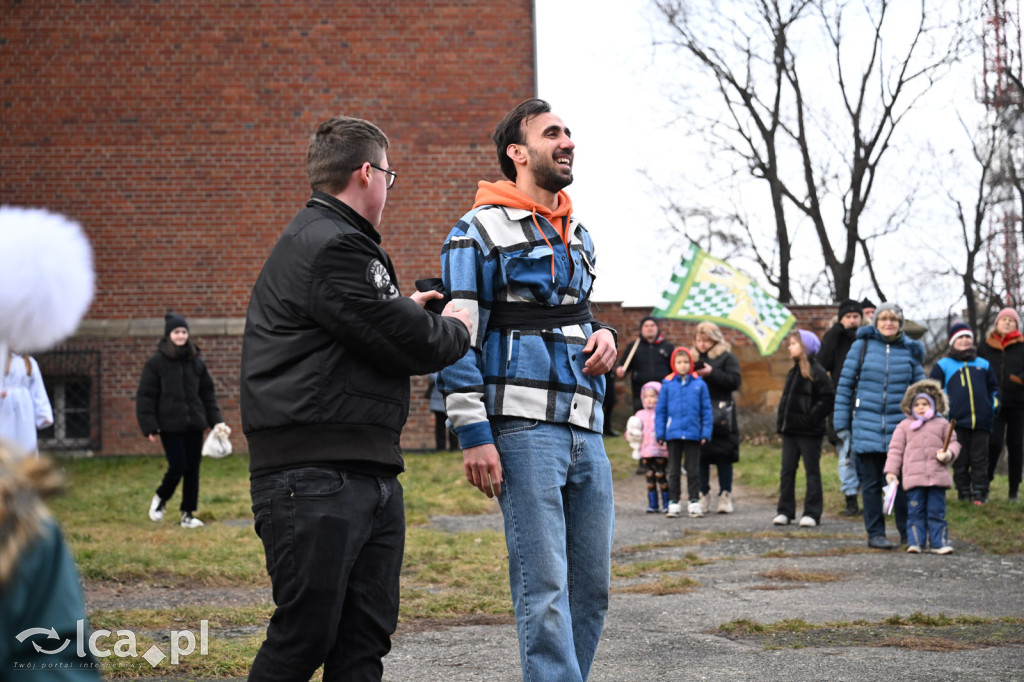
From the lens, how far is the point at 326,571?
11.0ft

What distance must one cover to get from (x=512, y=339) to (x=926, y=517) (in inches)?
267

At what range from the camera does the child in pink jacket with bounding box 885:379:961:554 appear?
9.27m

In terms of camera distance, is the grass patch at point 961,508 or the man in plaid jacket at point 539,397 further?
the grass patch at point 961,508

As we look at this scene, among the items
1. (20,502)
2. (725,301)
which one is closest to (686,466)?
(725,301)

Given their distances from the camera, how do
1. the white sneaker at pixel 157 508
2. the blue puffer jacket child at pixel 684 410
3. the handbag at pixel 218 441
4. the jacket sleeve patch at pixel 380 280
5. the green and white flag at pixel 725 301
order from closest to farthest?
the jacket sleeve patch at pixel 380 280, the white sneaker at pixel 157 508, the handbag at pixel 218 441, the blue puffer jacket child at pixel 684 410, the green and white flag at pixel 725 301

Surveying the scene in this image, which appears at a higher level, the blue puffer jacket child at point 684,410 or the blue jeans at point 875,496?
the blue puffer jacket child at point 684,410

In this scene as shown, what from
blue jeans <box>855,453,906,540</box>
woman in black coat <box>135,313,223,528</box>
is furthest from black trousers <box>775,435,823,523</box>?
woman in black coat <box>135,313,223,528</box>

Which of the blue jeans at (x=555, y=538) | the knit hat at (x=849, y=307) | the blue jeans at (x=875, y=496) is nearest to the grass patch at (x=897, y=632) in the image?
the blue jeans at (x=555, y=538)

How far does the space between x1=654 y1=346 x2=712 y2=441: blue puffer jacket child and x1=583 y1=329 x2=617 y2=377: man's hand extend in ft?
26.1

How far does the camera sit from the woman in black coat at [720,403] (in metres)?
12.2

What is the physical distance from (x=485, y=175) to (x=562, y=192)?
15463 mm

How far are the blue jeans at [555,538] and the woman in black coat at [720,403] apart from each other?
829 cm

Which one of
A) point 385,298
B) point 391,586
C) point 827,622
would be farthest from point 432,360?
point 827,622

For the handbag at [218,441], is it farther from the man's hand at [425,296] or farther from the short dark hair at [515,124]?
the man's hand at [425,296]
